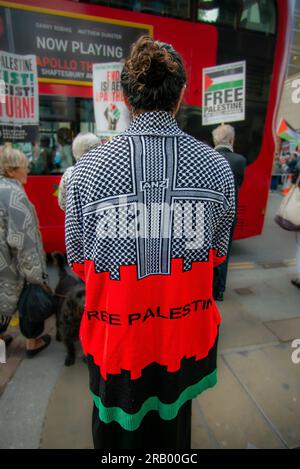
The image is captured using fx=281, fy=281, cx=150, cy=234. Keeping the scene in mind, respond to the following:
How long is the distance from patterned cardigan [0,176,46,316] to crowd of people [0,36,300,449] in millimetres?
989

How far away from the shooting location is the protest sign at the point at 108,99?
3145 mm

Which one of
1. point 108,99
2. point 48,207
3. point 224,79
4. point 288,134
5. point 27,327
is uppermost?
point 224,79

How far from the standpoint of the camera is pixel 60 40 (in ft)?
11.8

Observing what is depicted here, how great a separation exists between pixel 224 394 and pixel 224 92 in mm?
3227

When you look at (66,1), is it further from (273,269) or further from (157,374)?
(273,269)

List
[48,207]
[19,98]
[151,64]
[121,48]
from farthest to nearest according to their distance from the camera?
1. [48,207]
2. [121,48]
3. [19,98]
4. [151,64]

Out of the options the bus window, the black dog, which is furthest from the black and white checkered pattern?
the bus window

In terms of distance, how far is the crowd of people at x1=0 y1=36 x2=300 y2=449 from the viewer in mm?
966

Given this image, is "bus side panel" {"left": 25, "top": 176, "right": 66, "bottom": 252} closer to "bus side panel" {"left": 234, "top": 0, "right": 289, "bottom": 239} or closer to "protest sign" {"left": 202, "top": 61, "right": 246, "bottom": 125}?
"protest sign" {"left": 202, "top": 61, "right": 246, "bottom": 125}

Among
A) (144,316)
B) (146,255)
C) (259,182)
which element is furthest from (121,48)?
(144,316)

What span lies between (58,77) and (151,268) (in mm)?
3690

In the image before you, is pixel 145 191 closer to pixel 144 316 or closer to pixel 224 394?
pixel 144 316

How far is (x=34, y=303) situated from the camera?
2230 millimetres

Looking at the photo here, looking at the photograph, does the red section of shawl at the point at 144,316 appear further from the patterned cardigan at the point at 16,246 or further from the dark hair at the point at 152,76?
the patterned cardigan at the point at 16,246
